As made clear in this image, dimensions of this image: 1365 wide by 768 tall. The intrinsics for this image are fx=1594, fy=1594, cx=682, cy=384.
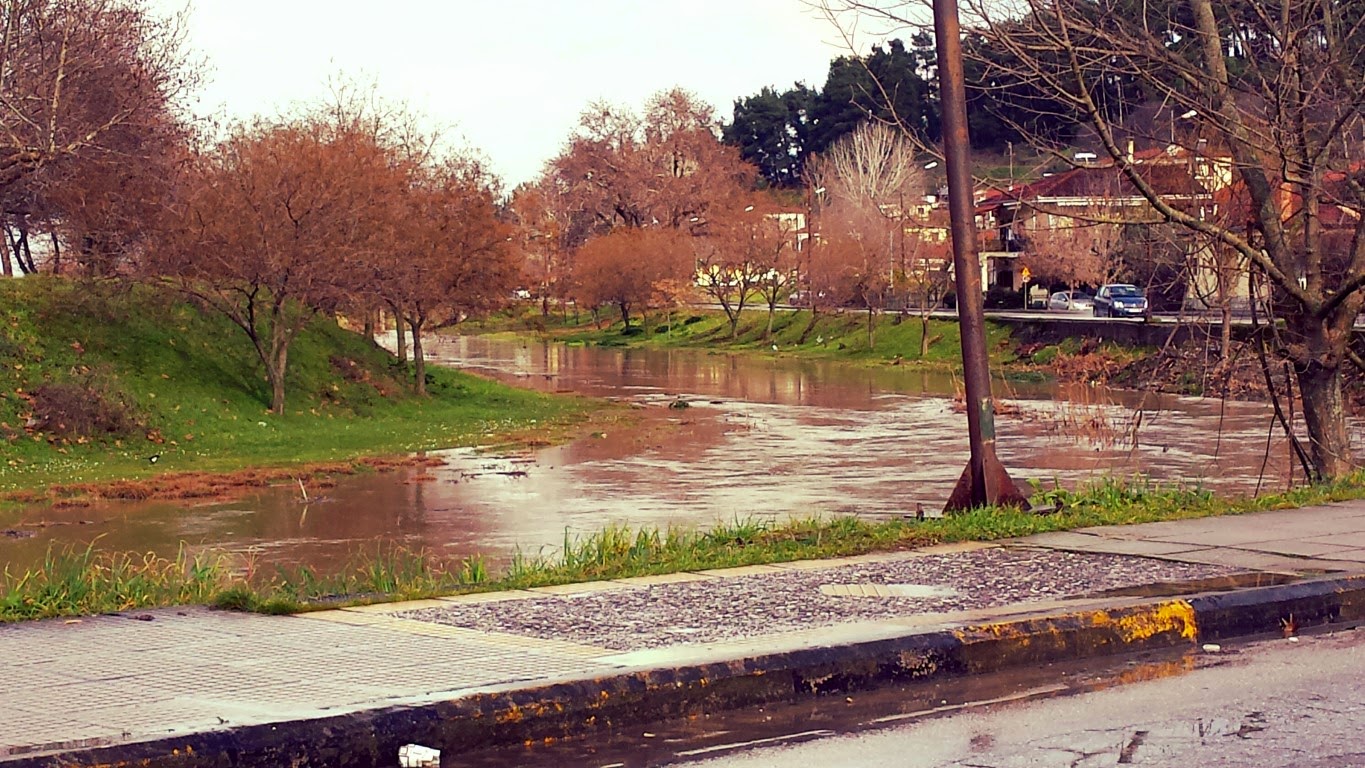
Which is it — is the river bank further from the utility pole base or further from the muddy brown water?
the utility pole base

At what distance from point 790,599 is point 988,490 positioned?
5.09 meters

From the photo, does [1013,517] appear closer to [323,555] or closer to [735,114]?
[323,555]

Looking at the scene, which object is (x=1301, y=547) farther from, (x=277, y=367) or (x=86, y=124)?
(x=277, y=367)

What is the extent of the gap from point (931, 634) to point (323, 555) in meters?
15.4

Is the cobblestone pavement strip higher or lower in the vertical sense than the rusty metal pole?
lower

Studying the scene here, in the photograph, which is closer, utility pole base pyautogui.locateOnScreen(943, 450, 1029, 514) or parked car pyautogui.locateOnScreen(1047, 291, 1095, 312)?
utility pole base pyautogui.locateOnScreen(943, 450, 1029, 514)

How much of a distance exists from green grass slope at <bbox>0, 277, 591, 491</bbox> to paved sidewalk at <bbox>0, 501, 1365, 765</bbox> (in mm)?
24255

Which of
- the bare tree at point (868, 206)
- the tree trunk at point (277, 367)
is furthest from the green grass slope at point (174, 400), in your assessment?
the bare tree at point (868, 206)

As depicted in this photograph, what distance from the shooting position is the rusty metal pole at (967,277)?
14609 millimetres

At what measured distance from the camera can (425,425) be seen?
155 feet

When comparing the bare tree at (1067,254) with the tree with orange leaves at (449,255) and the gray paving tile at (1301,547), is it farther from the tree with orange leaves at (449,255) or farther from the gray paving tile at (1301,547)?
the gray paving tile at (1301,547)

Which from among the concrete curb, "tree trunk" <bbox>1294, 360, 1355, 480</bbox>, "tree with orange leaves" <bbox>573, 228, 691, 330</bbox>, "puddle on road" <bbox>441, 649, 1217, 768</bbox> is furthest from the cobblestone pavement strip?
"tree with orange leaves" <bbox>573, 228, 691, 330</bbox>

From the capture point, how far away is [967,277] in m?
14.7

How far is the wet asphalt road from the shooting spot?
6.64 meters
